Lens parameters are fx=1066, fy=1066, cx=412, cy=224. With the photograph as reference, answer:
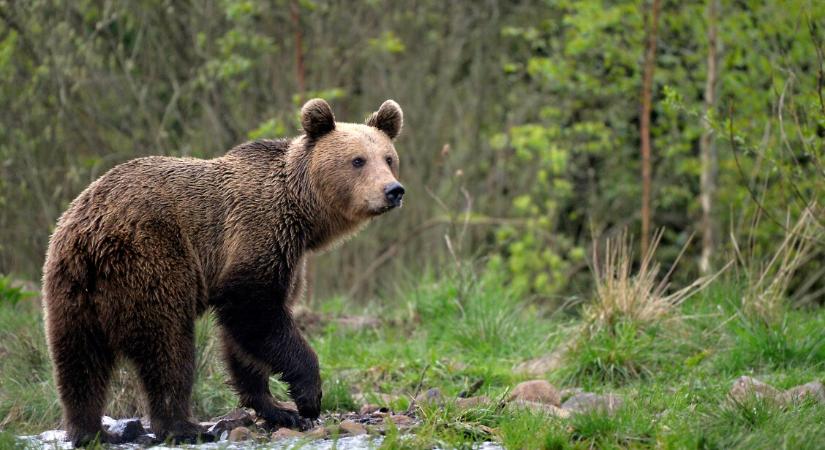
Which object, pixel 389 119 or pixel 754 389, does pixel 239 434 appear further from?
pixel 754 389

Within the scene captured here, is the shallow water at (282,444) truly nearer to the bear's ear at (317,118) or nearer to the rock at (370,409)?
the rock at (370,409)

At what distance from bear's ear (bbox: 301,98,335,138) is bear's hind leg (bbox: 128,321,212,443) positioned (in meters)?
1.55

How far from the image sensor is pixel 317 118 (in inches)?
267

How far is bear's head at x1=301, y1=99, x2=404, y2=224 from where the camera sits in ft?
21.5

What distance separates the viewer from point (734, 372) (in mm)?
7523

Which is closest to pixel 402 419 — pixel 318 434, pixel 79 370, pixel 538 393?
pixel 318 434

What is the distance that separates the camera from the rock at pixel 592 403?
5.49 meters

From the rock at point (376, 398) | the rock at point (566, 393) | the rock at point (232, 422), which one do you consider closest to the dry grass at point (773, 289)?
the rock at point (566, 393)

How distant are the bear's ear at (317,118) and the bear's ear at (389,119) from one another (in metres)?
0.36

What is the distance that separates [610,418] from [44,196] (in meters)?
8.92

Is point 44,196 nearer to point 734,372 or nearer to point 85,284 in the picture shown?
point 85,284

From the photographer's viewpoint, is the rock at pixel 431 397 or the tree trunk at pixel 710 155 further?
the tree trunk at pixel 710 155

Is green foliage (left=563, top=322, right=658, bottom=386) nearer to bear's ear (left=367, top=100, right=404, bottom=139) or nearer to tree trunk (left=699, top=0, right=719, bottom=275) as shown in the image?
bear's ear (left=367, top=100, right=404, bottom=139)

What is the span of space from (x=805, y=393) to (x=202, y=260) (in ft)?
11.8
